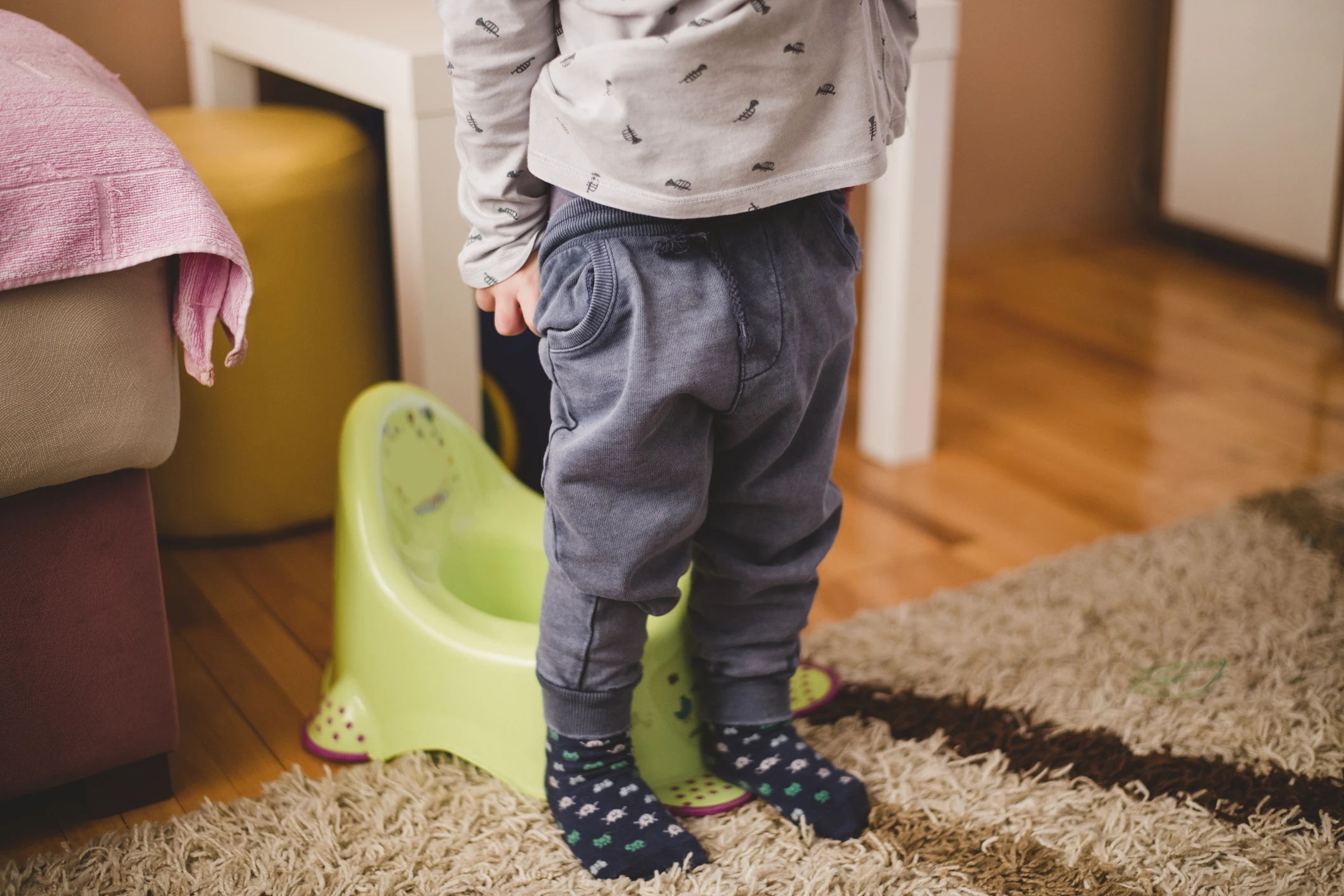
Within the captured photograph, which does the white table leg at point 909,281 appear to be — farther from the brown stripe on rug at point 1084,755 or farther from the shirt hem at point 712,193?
the shirt hem at point 712,193

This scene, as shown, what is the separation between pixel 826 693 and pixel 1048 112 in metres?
1.69

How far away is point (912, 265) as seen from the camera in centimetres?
154

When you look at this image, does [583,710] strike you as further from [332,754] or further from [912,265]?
[912,265]

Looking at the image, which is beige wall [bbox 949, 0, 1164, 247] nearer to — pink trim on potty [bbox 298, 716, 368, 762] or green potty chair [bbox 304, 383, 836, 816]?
green potty chair [bbox 304, 383, 836, 816]

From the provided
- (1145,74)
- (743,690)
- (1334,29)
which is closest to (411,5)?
(743,690)

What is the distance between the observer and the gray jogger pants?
0.80 m

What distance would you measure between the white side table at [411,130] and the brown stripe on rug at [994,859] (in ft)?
2.08

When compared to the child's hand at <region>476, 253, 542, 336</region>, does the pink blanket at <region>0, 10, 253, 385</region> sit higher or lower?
higher

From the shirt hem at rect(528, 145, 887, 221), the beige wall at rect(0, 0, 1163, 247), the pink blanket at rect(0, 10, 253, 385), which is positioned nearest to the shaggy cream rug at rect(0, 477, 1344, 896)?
the pink blanket at rect(0, 10, 253, 385)

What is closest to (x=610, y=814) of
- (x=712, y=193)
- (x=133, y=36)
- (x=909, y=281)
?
(x=712, y=193)

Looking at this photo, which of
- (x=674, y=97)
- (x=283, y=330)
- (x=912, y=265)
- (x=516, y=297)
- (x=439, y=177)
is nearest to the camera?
(x=674, y=97)

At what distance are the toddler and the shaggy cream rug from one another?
0.06 meters

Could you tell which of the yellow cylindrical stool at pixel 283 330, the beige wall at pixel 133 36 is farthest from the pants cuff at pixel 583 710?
the beige wall at pixel 133 36

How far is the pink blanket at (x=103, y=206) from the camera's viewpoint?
2.69 feet
